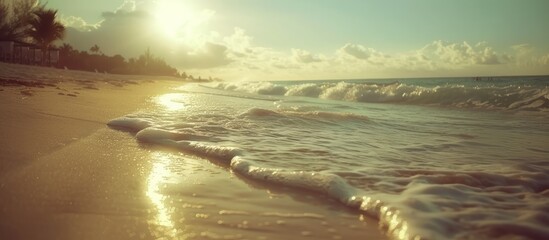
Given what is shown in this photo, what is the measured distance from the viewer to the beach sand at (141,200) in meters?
1.90

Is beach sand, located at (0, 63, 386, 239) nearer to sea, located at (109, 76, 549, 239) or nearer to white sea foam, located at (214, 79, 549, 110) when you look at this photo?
sea, located at (109, 76, 549, 239)

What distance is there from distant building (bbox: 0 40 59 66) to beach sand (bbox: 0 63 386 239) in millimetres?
34237

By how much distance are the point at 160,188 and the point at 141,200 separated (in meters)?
0.29

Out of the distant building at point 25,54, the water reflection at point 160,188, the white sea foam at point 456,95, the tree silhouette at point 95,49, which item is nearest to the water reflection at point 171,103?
the water reflection at point 160,188

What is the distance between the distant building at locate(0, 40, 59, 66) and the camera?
31391mm

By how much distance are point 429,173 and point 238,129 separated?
2.86 meters

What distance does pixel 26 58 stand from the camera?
34844 mm

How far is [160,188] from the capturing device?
2.63 meters

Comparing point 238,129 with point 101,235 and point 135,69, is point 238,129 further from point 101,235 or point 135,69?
point 135,69

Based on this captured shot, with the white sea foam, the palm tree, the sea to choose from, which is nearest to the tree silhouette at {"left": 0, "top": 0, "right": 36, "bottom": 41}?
the palm tree

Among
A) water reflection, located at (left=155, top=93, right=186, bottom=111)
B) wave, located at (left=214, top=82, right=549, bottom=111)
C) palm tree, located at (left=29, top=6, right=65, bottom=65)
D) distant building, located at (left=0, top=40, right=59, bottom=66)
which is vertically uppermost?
palm tree, located at (left=29, top=6, right=65, bottom=65)

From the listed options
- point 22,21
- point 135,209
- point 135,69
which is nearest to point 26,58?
point 22,21

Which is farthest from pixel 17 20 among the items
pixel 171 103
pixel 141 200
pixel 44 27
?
pixel 141 200

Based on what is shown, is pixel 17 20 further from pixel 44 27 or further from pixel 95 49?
pixel 95 49
